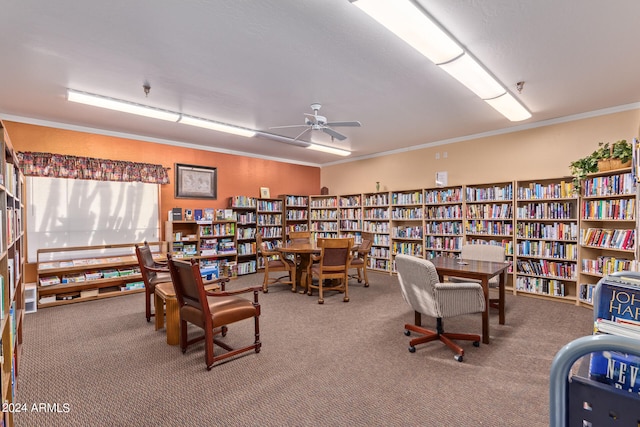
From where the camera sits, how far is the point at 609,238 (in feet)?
13.3

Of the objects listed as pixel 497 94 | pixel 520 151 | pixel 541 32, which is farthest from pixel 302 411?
pixel 520 151

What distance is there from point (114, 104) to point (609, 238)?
6.65 metres

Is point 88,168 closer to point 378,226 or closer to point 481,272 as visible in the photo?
point 378,226

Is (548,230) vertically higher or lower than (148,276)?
higher

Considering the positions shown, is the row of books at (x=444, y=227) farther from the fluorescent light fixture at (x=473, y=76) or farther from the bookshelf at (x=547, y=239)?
the fluorescent light fixture at (x=473, y=76)

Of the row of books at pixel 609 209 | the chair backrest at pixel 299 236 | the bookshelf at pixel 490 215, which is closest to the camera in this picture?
the row of books at pixel 609 209

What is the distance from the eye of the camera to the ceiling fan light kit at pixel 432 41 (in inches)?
82.0

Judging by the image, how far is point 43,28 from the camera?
247 cm

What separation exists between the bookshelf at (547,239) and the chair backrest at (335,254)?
2.87 meters

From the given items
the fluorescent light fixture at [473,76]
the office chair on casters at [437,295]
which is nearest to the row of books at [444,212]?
the fluorescent light fixture at [473,76]

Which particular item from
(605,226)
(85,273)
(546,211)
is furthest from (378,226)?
(85,273)

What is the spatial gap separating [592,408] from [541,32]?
9.62 ft

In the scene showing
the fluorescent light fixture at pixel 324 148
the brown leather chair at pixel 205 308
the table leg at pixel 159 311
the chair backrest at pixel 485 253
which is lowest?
the table leg at pixel 159 311

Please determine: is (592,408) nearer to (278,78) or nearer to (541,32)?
(541,32)
